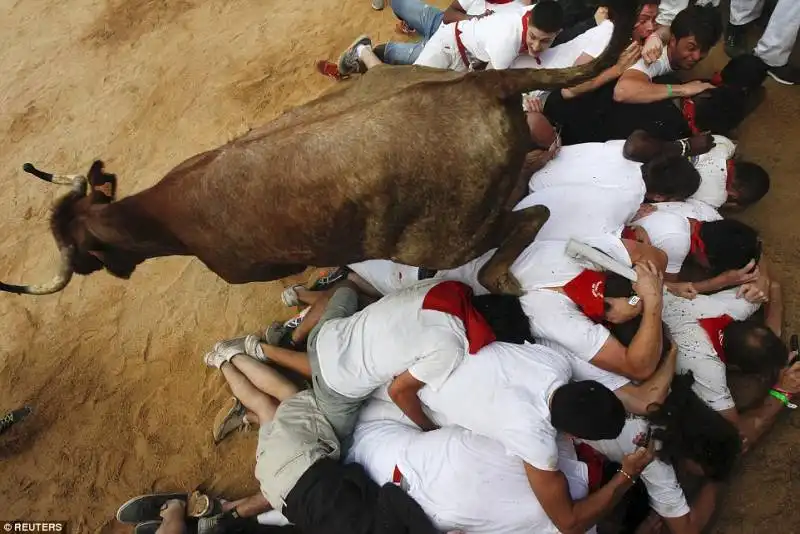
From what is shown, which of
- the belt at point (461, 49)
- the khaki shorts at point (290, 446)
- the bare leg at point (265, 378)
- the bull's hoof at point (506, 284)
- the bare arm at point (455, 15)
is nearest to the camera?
the khaki shorts at point (290, 446)

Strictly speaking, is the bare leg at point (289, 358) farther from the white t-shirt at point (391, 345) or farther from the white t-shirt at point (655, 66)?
the white t-shirt at point (655, 66)

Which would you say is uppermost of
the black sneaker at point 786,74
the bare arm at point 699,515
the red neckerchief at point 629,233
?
the red neckerchief at point 629,233

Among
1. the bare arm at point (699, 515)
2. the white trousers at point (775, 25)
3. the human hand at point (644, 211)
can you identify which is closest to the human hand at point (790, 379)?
the bare arm at point (699, 515)

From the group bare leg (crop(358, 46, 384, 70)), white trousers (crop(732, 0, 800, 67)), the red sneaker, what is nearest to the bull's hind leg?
bare leg (crop(358, 46, 384, 70))

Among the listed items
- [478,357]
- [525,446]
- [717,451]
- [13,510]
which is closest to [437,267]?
[478,357]

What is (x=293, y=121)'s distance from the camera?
3230mm

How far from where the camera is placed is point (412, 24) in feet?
18.8

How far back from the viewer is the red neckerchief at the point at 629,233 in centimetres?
380

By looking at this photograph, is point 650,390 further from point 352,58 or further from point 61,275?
point 352,58

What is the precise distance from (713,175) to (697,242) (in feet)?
2.00

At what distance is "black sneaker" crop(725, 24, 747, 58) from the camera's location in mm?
5266

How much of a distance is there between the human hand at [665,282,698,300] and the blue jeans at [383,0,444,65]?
3082 millimetres

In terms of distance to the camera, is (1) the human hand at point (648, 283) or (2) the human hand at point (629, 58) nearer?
(1) the human hand at point (648, 283)

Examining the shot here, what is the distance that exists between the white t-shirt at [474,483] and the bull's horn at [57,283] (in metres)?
2.17
